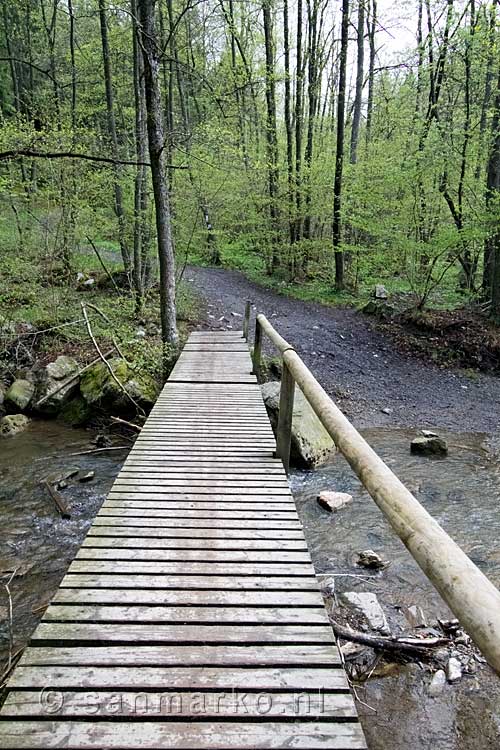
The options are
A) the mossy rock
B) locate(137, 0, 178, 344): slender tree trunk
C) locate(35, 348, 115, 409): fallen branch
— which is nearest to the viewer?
locate(137, 0, 178, 344): slender tree trunk

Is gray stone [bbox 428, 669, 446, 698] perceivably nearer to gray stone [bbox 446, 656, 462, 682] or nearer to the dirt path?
gray stone [bbox 446, 656, 462, 682]

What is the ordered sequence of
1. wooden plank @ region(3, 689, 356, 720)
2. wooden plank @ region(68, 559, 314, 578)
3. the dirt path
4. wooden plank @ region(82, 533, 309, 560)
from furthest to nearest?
the dirt path, wooden plank @ region(82, 533, 309, 560), wooden plank @ region(68, 559, 314, 578), wooden plank @ region(3, 689, 356, 720)

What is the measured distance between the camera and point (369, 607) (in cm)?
378

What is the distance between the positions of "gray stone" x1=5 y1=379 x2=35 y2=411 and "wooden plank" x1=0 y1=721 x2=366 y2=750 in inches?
282

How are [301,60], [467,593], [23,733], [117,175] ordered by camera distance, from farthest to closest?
[301,60] < [117,175] < [23,733] < [467,593]

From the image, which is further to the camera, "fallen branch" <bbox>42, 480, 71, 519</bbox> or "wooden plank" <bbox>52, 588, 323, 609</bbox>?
"fallen branch" <bbox>42, 480, 71, 519</bbox>

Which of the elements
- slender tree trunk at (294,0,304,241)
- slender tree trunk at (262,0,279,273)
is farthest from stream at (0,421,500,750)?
slender tree trunk at (262,0,279,273)

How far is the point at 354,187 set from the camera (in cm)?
1252

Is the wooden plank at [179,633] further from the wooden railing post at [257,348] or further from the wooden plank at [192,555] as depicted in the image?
the wooden railing post at [257,348]

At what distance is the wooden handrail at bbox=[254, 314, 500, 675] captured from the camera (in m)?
1.03

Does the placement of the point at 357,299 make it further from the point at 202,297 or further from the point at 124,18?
the point at 124,18

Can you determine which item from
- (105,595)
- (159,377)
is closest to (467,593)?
(105,595)

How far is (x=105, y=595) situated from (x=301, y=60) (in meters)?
18.2

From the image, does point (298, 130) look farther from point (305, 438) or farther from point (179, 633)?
point (179, 633)
